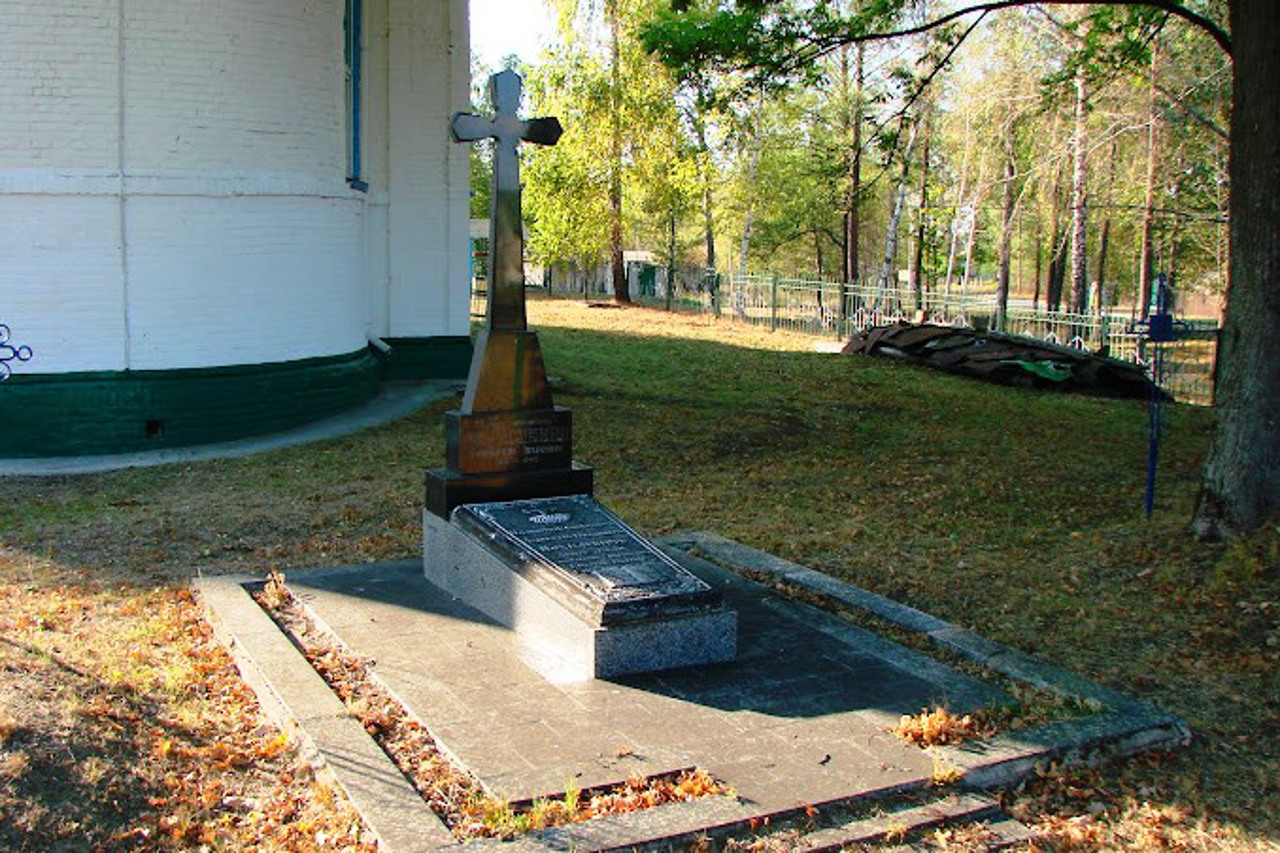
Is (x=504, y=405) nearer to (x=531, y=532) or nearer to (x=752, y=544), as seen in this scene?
(x=531, y=532)

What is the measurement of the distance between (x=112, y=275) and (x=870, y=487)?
25.0ft

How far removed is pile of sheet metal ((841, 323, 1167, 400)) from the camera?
18172mm

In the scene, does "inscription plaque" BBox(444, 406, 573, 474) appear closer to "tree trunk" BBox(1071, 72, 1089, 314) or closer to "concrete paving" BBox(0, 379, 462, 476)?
"concrete paving" BBox(0, 379, 462, 476)

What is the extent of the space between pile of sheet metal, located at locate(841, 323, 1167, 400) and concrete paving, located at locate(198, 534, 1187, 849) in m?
12.1

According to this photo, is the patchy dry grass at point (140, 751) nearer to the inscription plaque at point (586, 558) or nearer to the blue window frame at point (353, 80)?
the inscription plaque at point (586, 558)

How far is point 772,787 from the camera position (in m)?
4.80

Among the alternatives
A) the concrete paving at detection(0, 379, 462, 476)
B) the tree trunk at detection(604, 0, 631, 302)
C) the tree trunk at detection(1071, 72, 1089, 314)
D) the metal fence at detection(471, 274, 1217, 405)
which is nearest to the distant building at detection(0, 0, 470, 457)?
the concrete paving at detection(0, 379, 462, 476)

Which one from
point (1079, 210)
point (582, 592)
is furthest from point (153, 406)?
point (1079, 210)

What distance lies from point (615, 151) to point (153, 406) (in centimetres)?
2293

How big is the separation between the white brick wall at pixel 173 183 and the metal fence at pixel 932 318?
36.3ft

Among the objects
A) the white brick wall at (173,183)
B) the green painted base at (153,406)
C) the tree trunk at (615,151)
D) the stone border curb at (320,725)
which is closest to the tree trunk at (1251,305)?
the stone border curb at (320,725)

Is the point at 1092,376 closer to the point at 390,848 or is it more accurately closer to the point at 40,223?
the point at 40,223

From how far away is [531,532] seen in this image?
22.6 feet

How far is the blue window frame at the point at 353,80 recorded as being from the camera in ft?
51.9
